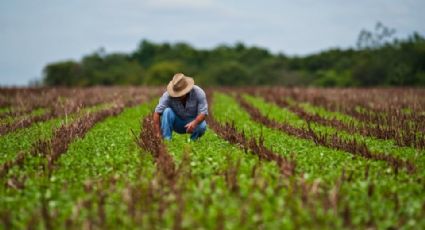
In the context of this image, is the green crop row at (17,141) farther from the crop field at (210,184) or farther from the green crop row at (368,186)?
the green crop row at (368,186)

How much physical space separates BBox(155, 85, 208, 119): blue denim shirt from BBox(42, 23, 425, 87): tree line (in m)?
39.5

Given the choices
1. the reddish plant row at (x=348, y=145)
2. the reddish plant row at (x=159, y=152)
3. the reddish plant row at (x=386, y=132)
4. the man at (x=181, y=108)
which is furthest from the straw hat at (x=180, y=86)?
the reddish plant row at (x=386, y=132)

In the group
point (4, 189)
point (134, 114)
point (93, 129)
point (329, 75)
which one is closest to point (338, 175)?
point (4, 189)

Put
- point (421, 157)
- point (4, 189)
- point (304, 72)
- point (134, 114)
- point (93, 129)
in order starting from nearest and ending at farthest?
point (4, 189), point (421, 157), point (93, 129), point (134, 114), point (304, 72)

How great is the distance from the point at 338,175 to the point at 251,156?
1622 millimetres

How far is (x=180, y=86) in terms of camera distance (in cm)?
896

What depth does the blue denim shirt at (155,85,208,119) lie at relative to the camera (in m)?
9.19

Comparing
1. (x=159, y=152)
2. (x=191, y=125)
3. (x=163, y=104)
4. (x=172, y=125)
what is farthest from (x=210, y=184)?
(x=172, y=125)

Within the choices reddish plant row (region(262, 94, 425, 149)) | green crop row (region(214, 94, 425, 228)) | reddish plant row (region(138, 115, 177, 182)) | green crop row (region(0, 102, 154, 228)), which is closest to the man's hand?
reddish plant row (region(138, 115, 177, 182))

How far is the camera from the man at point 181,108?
29.4 feet

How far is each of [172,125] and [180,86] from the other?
105cm

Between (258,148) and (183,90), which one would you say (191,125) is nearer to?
(183,90)

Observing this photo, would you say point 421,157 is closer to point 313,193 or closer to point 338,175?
point 338,175

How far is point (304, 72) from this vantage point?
272ft
